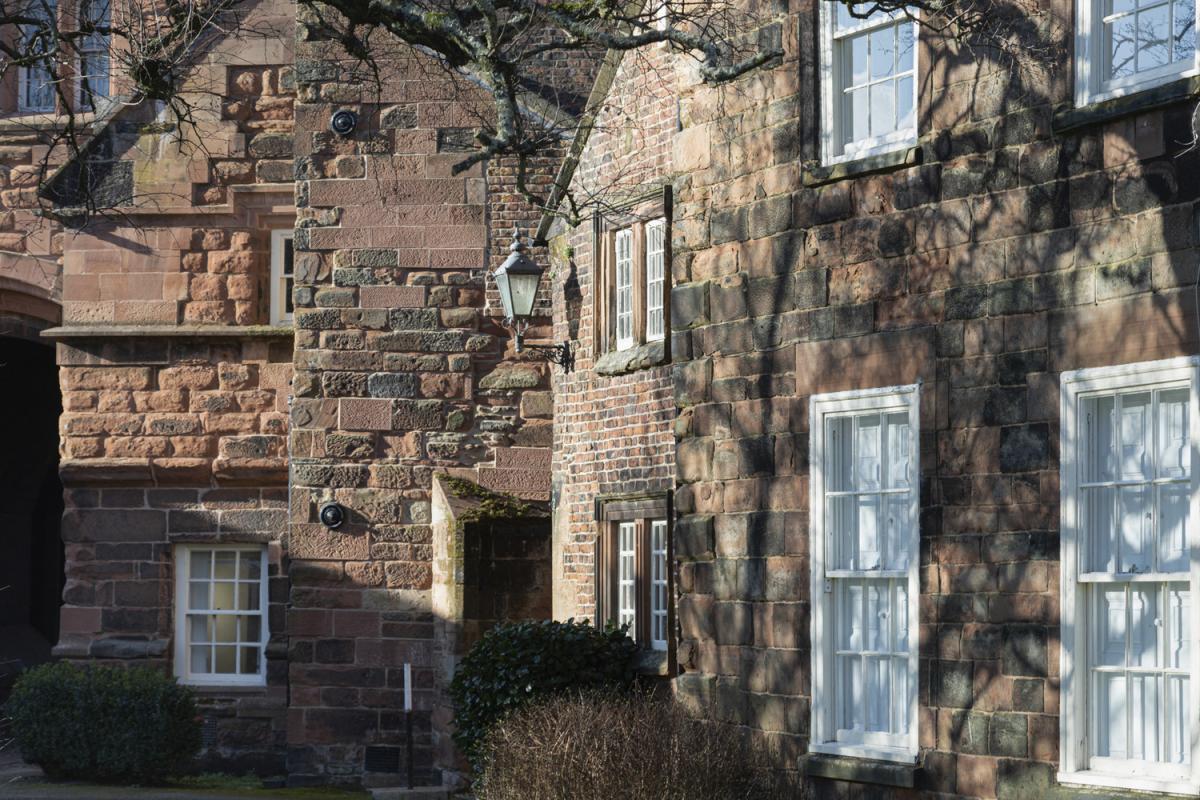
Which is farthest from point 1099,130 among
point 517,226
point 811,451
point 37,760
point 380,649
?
point 37,760

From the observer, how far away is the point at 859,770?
35.7 ft

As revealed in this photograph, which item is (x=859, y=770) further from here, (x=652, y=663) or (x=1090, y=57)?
(x=652, y=663)

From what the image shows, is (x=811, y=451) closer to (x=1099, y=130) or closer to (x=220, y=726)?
(x=1099, y=130)

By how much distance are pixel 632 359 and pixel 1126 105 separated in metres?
6.95

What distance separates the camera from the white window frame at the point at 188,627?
20.6 m

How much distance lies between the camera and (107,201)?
20.4m

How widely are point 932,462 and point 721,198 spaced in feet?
8.89

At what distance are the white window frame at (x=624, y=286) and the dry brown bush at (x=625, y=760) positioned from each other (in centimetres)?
456

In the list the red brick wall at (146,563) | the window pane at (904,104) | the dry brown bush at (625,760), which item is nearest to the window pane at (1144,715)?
the dry brown bush at (625,760)

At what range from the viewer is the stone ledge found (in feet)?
65.8

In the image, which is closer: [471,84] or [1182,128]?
[1182,128]

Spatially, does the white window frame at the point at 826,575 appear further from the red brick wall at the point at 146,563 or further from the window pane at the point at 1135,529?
the red brick wall at the point at 146,563

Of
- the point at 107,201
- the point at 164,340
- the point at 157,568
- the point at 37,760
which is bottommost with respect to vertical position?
the point at 37,760

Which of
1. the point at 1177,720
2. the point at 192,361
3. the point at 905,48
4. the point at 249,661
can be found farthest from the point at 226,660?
the point at 1177,720
